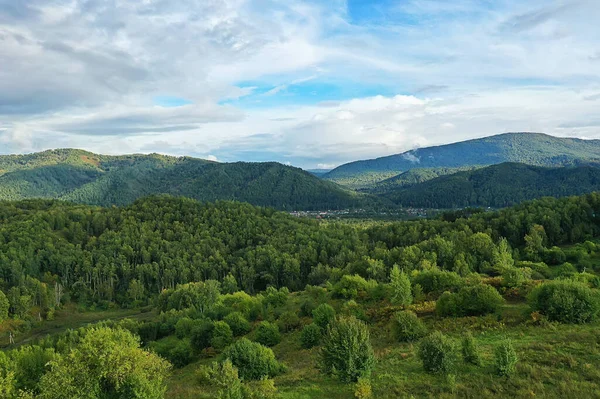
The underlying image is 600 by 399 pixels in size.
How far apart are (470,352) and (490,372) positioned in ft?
6.44

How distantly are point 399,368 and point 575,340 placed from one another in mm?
14510

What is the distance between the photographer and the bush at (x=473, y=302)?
4150cm

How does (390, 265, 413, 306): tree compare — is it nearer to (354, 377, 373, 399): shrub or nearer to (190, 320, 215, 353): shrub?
(354, 377, 373, 399): shrub

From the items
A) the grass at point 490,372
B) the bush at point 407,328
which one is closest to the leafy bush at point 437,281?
the grass at point 490,372

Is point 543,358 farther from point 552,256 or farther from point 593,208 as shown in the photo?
point 593,208

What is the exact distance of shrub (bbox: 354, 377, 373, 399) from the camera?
26.5 m

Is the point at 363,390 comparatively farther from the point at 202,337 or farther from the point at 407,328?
the point at 202,337

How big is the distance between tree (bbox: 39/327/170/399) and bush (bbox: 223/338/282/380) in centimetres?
989

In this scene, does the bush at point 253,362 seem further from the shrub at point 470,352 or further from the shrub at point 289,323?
the shrub at point 289,323

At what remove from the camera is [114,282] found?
140 meters

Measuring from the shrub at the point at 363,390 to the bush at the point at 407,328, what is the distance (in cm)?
1261

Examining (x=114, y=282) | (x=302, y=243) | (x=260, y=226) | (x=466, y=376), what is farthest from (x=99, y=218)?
(x=466, y=376)

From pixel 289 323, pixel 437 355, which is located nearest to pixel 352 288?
pixel 289 323

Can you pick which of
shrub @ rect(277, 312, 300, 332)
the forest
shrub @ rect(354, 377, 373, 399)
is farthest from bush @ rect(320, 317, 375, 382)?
shrub @ rect(277, 312, 300, 332)
